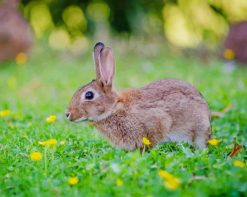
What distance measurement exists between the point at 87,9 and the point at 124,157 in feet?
31.7

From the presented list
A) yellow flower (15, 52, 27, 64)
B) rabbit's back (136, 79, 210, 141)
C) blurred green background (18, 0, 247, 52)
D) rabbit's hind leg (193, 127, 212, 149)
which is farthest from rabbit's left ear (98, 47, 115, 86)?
blurred green background (18, 0, 247, 52)

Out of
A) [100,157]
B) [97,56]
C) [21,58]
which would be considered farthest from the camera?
[21,58]

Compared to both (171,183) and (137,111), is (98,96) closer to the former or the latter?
(137,111)

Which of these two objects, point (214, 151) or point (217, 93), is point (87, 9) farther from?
point (214, 151)

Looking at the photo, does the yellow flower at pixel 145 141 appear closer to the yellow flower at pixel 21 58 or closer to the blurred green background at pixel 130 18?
the yellow flower at pixel 21 58

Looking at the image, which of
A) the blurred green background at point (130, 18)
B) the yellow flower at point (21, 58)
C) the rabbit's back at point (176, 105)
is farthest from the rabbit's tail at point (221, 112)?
the blurred green background at point (130, 18)

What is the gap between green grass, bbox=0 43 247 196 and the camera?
4.04 meters

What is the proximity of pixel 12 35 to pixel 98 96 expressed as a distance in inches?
309

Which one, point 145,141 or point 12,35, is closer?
point 145,141

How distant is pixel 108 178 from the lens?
164 inches

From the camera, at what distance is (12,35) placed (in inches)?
499

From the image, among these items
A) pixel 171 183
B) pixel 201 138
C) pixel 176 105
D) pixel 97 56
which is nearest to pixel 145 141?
pixel 176 105

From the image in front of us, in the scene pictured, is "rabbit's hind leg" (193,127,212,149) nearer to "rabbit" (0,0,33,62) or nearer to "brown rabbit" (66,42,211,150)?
"brown rabbit" (66,42,211,150)

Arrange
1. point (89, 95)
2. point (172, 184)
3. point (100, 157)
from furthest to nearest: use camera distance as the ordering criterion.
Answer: point (89, 95)
point (100, 157)
point (172, 184)
